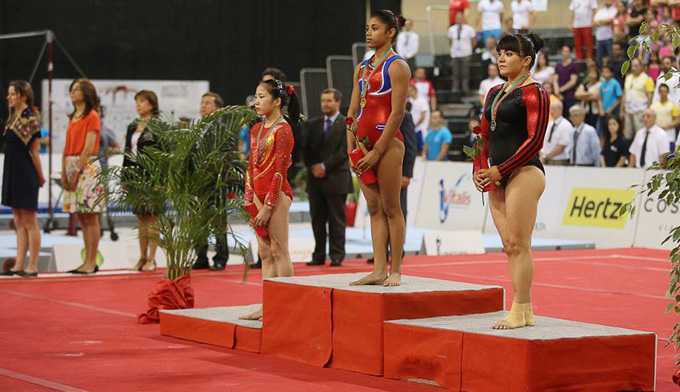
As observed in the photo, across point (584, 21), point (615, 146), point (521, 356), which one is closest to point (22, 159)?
point (521, 356)

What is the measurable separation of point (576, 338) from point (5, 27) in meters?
17.6

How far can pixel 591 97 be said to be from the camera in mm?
18125

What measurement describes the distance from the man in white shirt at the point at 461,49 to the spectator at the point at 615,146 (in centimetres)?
535

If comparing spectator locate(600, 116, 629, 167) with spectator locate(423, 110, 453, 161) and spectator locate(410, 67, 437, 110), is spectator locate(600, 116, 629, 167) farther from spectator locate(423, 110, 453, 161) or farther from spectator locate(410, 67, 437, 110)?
spectator locate(410, 67, 437, 110)

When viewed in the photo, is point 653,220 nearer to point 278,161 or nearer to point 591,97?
point 591,97

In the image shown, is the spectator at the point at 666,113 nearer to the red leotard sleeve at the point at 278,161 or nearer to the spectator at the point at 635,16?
the spectator at the point at 635,16

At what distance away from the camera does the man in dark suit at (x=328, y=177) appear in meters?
11.6

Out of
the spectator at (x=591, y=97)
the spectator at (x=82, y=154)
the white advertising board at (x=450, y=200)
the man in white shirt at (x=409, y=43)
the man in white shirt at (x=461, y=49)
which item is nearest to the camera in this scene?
the spectator at (x=82, y=154)

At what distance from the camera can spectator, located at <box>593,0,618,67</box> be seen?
19078 millimetres

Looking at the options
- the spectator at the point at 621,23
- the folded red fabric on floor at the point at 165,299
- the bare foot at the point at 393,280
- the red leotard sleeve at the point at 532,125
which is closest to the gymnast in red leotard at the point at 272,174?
the bare foot at the point at 393,280

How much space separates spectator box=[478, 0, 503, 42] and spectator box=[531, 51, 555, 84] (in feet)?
6.38

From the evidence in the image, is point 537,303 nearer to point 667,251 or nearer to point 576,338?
point 576,338

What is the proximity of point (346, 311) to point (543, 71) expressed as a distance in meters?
13.7

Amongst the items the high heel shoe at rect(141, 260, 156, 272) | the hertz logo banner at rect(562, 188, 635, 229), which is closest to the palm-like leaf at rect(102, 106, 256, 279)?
the high heel shoe at rect(141, 260, 156, 272)
